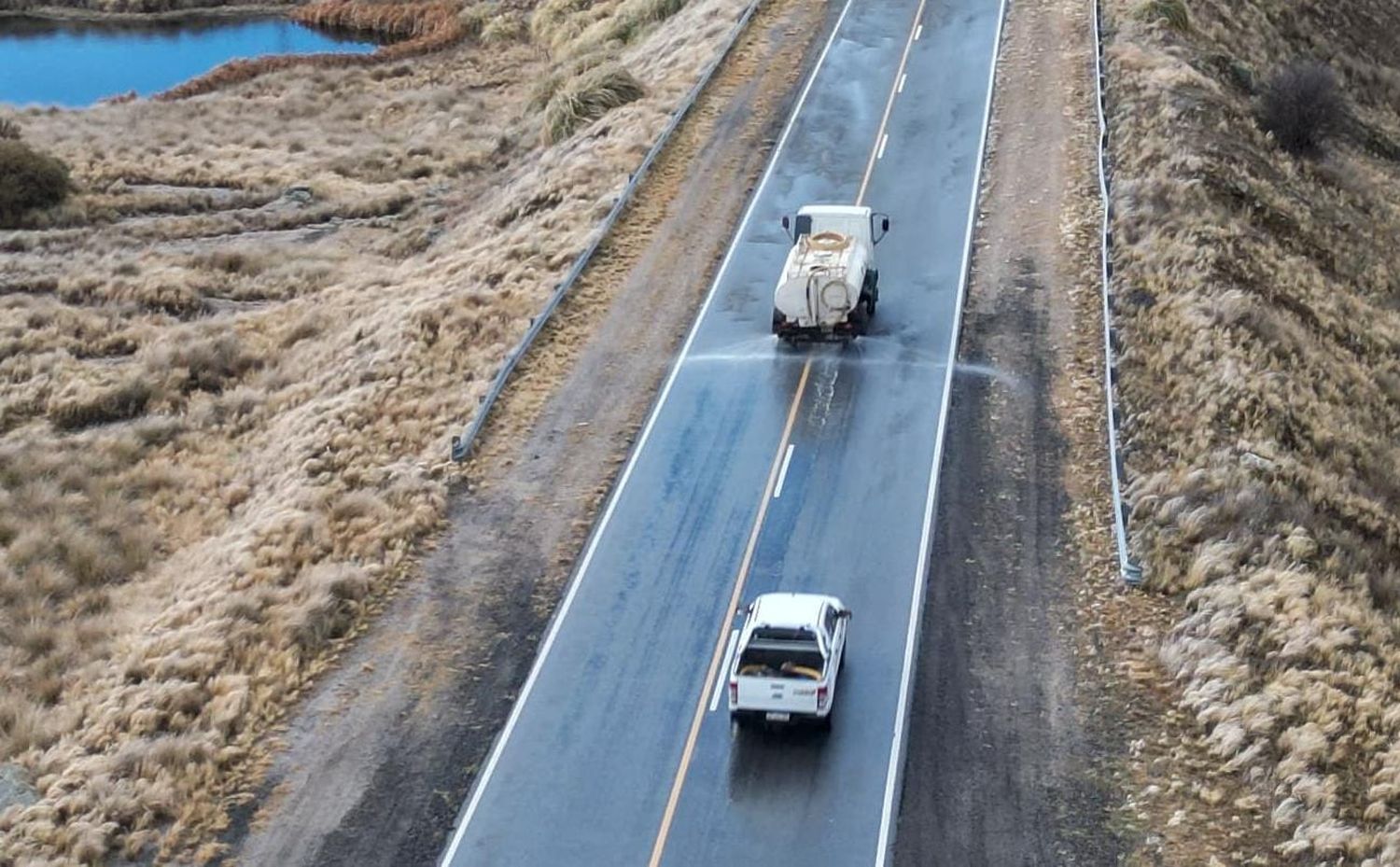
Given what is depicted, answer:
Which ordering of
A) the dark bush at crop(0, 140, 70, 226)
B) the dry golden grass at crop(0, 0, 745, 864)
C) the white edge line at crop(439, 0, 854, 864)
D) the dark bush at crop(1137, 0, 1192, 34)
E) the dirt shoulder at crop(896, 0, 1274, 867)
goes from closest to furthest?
the dirt shoulder at crop(896, 0, 1274, 867), the white edge line at crop(439, 0, 854, 864), the dry golden grass at crop(0, 0, 745, 864), the dark bush at crop(1137, 0, 1192, 34), the dark bush at crop(0, 140, 70, 226)

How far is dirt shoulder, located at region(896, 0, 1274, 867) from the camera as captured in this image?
16.8 m

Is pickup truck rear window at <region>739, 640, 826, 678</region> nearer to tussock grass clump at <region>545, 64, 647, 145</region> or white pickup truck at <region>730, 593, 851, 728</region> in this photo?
white pickup truck at <region>730, 593, 851, 728</region>

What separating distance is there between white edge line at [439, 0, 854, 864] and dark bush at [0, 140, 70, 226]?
23.6 meters

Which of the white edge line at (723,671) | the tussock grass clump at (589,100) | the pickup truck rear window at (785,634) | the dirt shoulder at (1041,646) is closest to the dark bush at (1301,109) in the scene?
the dirt shoulder at (1041,646)

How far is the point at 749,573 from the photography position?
2161 cm

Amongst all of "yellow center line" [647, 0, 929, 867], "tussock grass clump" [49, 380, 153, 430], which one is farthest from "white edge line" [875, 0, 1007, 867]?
"tussock grass clump" [49, 380, 153, 430]

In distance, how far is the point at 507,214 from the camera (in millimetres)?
36938

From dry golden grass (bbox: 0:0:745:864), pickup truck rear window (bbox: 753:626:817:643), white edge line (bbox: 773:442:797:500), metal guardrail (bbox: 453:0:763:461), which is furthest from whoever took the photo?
metal guardrail (bbox: 453:0:763:461)

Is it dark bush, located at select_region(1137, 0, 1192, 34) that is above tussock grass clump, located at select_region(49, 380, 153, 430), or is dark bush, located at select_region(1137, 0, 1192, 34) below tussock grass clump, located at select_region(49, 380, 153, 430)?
above

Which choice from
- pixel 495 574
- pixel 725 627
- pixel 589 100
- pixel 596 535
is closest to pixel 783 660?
pixel 725 627

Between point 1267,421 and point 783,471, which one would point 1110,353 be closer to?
point 1267,421

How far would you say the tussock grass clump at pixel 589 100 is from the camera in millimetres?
41969

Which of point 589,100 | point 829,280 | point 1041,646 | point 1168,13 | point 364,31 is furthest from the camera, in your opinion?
point 364,31

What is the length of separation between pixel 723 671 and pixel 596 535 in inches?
161
